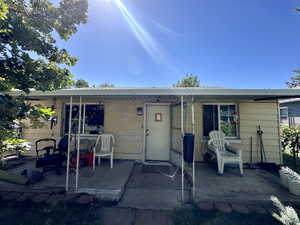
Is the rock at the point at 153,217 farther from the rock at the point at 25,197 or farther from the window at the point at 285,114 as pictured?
the window at the point at 285,114

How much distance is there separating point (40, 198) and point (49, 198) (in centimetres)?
19

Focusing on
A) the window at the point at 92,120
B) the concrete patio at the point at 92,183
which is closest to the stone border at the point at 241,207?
the concrete patio at the point at 92,183

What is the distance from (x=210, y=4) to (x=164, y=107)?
4.17m

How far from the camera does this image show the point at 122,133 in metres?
4.95

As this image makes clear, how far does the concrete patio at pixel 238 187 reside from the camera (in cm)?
261

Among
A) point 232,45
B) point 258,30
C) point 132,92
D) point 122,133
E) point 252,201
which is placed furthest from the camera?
point 232,45

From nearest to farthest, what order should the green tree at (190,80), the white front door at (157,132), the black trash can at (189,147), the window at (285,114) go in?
the black trash can at (189,147), the white front door at (157,132), the window at (285,114), the green tree at (190,80)

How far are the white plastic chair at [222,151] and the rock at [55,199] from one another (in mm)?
4003

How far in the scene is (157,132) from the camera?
495 cm

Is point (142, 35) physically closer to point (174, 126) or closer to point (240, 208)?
point (174, 126)

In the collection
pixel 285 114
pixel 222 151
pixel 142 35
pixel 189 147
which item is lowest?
pixel 222 151

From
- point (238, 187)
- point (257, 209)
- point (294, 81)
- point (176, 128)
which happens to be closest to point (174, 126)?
point (176, 128)

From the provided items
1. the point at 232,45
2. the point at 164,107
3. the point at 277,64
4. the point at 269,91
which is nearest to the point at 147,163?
the point at 164,107

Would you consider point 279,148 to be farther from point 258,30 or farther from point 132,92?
point 132,92
